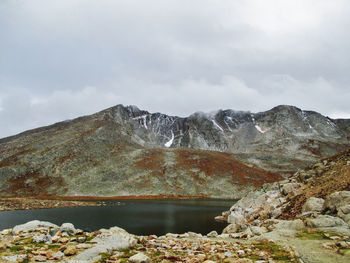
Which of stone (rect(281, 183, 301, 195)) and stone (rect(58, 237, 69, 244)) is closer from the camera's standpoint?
stone (rect(58, 237, 69, 244))

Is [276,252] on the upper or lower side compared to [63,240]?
lower

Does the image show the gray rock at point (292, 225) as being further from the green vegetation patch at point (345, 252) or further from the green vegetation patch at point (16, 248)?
the green vegetation patch at point (16, 248)

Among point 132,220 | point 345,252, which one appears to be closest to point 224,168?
point 132,220

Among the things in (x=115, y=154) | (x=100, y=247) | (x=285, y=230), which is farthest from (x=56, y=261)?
(x=115, y=154)

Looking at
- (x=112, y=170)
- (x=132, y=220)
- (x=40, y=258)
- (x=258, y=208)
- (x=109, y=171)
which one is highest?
(x=112, y=170)

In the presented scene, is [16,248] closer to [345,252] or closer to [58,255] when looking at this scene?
[58,255]

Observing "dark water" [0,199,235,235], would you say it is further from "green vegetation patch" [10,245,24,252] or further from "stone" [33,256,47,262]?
"stone" [33,256,47,262]

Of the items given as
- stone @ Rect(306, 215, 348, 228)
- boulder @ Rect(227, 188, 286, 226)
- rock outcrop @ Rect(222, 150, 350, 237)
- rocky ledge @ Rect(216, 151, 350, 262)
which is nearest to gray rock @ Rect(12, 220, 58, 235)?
rocky ledge @ Rect(216, 151, 350, 262)

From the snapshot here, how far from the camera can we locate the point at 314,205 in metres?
29.9

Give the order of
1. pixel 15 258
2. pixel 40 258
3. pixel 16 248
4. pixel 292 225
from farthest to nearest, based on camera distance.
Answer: pixel 292 225 → pixel 16 248 → pixel 40 258 → pixel 15 258

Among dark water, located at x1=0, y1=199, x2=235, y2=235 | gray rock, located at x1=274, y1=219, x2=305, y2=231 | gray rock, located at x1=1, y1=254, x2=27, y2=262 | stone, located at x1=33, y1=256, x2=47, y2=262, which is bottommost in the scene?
dark water, located at x1=0, y1=199, x2=235, y2=235

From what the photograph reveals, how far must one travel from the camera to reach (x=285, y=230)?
24188 millimetres

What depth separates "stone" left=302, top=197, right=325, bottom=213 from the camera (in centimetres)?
2920

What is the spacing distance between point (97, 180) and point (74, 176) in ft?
46.8
